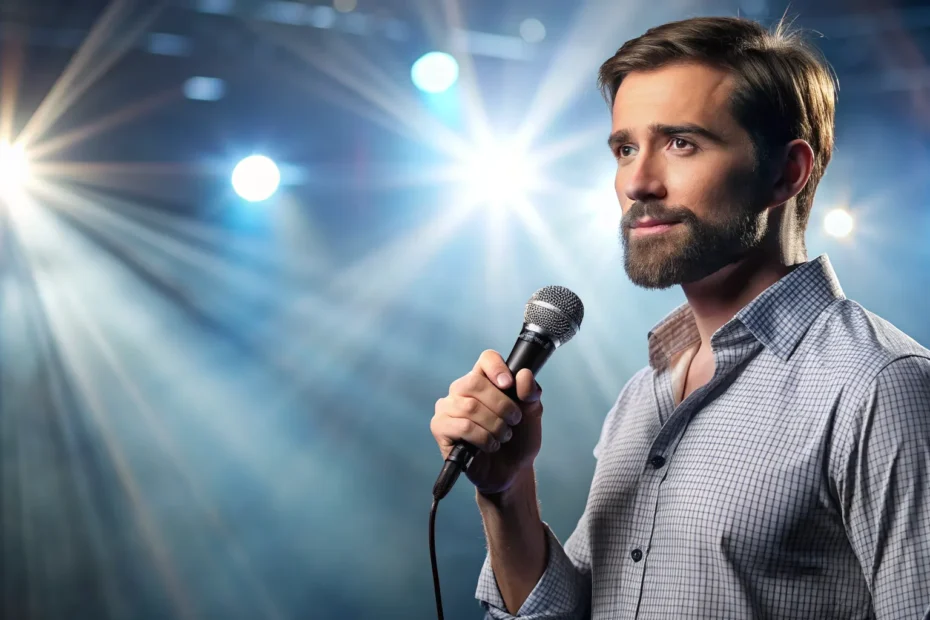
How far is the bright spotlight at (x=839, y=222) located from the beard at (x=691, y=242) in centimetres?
346

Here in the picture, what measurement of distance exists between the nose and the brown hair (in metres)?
0.18

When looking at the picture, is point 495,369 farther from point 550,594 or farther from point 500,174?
point 500,174

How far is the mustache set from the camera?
1.35m

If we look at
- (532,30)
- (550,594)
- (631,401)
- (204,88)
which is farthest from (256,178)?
(550,594)

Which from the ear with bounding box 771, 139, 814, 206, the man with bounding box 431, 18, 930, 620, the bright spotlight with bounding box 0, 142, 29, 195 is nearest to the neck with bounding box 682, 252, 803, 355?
the man with bounding box 431, 18, 930, 620

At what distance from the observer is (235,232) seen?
4.53m

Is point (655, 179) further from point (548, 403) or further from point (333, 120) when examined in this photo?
point (548, 403)

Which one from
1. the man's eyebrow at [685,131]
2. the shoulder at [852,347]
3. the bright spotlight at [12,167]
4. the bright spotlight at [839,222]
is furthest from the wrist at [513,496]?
the bright spotlight at [839,222]

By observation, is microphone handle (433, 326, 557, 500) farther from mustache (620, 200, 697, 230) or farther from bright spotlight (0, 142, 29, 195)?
bright spotlight (0, 142, 29, 195)

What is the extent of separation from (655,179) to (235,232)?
11.9 ft

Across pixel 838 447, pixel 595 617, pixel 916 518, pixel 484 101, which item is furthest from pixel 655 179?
pixel 484 101

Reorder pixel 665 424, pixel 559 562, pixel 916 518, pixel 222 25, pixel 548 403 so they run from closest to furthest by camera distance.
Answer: pixel 916 518, pixel 665 424, pixel 559 562, pixel 222 25, pixel 548 403

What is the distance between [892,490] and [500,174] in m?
A: 3.82

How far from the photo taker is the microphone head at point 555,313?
1.34 metres
